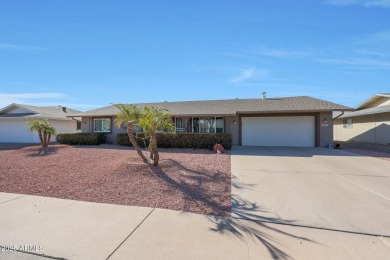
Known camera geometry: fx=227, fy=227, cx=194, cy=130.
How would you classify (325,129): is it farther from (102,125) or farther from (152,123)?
(102,125)

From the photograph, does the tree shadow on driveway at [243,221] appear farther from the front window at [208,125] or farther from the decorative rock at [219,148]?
the front window at [208,125]

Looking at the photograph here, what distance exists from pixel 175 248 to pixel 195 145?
11.3 m

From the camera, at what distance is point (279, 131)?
16.5 meters

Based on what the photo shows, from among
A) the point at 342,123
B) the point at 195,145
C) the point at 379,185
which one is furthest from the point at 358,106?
the point at 379,185

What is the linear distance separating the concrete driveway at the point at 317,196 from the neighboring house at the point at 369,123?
1210 cm

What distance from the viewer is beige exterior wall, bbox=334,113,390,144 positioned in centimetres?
1801

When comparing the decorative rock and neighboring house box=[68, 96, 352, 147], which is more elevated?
neighboring house box=[68, 96, 352, 147]

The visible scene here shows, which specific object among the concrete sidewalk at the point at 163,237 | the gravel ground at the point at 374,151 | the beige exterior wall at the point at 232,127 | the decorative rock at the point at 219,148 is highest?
the beige exterior wall at the point at 232,127

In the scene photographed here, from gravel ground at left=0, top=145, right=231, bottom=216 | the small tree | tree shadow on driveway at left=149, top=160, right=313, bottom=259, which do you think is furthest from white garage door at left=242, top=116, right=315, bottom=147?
tree shadow on driveway at left=149, top=160, right=313, bottom=259

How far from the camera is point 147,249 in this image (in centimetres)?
312

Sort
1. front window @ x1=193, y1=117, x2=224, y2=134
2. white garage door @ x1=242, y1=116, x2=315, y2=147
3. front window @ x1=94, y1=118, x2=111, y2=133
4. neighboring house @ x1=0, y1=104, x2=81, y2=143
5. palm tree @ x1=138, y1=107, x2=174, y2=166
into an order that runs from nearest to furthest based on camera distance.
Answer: palm tree @ x1=138, y1=107, x2=174, y2=166 → white garage door @ x1=242, y1=116, x2=315, y2=147 → front window @ x1=193, y1=117, x2=224, y2=134 → front window @ x1=94, y1=118, x2=111, y2=133 → neighboring house @ x1=0, y1=104, x2=81, y2=143

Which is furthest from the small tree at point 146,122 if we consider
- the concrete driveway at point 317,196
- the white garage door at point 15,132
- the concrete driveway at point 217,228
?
the white garage door at point 15,132

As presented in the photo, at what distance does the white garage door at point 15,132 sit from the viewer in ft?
68.9

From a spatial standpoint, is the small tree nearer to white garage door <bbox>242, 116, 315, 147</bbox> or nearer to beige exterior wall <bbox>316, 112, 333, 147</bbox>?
white garage door <bbox>242, 116, 315, 147</bbox>
